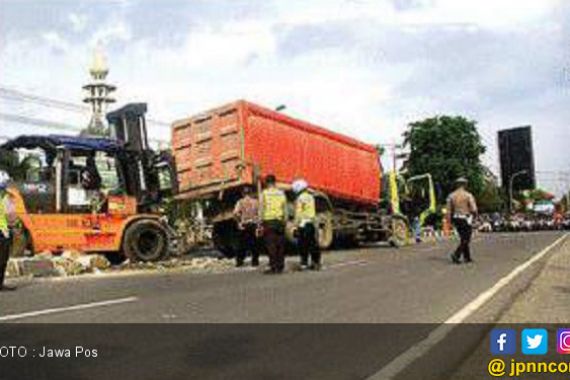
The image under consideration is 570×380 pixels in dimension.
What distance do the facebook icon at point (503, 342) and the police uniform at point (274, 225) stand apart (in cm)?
766

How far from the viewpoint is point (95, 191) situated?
20.4 m

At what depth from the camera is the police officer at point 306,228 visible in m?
17.1

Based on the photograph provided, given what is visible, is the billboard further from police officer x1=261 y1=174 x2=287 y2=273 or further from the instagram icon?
the instagram icon

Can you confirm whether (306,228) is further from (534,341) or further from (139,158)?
(534,341)

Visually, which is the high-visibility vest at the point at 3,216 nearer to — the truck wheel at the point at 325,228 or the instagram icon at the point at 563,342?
the instagram icon at the point at 563,342

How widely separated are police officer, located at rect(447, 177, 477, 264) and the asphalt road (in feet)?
6.12

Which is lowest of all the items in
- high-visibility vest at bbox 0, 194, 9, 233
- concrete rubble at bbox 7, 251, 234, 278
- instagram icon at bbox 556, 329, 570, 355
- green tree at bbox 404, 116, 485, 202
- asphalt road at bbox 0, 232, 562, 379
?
instagram icon at bbox 556, 329, 570, 355

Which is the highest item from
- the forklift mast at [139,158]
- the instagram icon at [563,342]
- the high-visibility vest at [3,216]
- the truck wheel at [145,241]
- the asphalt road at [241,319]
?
the forklift mast at [139,158]

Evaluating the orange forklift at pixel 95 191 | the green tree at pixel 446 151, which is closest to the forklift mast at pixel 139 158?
the orange forklift at pixel 95 191

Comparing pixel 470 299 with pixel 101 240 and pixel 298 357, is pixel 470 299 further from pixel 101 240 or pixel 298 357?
pixel 101 240

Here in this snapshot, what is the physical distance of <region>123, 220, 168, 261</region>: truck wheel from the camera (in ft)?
67.7

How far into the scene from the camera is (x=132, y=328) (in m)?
9.08

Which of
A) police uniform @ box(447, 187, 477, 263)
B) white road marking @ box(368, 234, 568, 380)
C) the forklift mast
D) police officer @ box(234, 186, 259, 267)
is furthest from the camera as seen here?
the forklift mast

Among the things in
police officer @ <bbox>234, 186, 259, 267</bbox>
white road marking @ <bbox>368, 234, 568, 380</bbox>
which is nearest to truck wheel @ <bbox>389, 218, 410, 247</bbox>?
police officer @ <bbox>234, 186, 259, 267</bbox>
